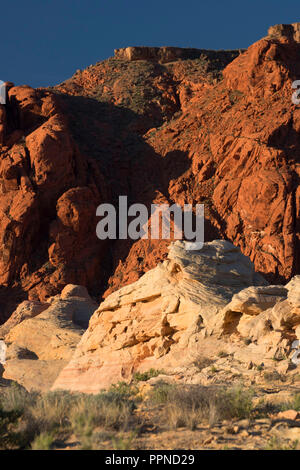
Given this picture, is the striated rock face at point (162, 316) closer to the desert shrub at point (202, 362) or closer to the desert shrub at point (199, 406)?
the desert shrub at point (202, 362)

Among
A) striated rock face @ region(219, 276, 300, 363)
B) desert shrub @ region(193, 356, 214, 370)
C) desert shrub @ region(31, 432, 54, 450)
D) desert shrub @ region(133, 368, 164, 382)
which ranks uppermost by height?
striated rock face @ region(219, 276, 300, 363)

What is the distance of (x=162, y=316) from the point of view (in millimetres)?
14641

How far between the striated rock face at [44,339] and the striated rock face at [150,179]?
6.28 m

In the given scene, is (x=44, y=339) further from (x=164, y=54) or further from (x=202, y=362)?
(x=164, y=54)

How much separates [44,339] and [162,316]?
10304mm

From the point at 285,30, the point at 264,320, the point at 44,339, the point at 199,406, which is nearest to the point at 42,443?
the point at 199,406

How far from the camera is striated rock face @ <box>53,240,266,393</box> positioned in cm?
1391

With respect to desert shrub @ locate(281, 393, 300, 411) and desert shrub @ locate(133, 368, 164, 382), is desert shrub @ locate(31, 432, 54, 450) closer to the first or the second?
desert shrub @ locate(281, 393, 300, 411)

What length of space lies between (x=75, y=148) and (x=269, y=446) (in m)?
35.1

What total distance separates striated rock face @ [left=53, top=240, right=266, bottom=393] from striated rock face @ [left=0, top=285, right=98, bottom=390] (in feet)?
9.47

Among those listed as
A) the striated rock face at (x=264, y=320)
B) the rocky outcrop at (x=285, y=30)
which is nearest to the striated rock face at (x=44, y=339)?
the striated rock face at (x=264, y=320)

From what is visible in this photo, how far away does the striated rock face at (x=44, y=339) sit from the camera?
760 inches

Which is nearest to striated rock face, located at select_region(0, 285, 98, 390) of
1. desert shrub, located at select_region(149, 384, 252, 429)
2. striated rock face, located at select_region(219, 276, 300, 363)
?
striated rock face, located at select_region(219, 276, 300, 363)
